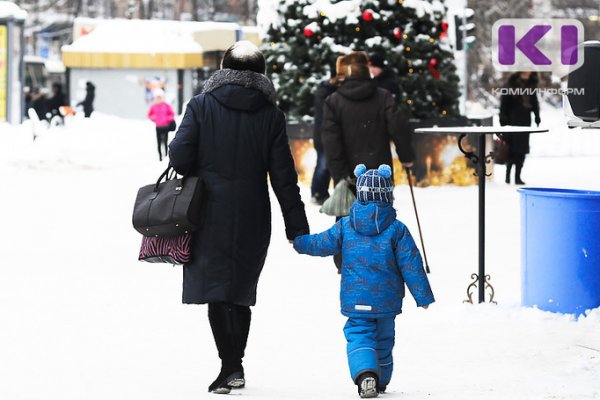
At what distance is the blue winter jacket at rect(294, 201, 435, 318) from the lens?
6.21 m

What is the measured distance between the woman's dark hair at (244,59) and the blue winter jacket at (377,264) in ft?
2.71

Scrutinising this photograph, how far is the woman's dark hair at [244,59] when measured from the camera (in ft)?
21.5

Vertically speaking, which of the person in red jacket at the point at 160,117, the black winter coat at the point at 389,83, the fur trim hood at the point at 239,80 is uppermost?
the fur trim hood at the point at 239,80

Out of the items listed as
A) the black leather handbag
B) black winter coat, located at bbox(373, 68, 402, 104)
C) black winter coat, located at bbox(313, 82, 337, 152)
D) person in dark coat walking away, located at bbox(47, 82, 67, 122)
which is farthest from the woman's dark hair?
person in dark coat walking away, located at bbox(47, 82, 67, 122)

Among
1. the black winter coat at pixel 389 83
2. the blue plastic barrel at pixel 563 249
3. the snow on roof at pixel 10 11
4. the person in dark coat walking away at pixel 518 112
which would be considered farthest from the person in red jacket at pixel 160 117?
the blue plastic barrel at pixel 563 249

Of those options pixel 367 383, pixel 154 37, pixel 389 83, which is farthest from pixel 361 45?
pixel 154 37

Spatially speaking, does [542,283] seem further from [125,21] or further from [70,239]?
[125,21]

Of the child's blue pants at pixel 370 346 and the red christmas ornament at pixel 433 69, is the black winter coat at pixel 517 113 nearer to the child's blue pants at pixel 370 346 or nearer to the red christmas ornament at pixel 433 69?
the red christmas ornament at pixel 433 69

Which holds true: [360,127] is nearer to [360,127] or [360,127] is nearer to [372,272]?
[360,127]

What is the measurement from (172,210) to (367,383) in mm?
1117

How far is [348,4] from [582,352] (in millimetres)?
11488

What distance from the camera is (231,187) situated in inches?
254

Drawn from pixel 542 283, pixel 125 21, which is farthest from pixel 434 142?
pixel 125 21

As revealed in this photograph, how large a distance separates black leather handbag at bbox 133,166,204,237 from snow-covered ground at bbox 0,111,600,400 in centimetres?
73
